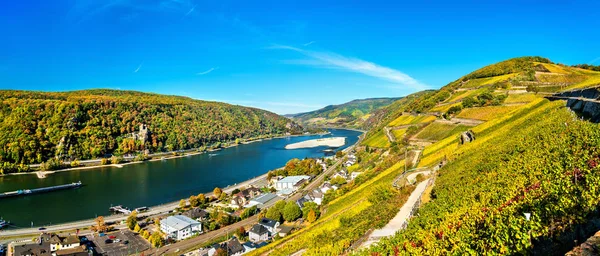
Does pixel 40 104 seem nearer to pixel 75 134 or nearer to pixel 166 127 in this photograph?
pixel 75 134

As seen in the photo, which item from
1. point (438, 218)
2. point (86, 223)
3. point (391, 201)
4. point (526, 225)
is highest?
point (526, 225)

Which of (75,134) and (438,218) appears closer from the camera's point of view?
(438,218)

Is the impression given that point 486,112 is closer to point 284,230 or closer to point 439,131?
point 439,131

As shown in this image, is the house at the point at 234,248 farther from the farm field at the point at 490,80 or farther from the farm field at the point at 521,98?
the farm field at the point at 490,80

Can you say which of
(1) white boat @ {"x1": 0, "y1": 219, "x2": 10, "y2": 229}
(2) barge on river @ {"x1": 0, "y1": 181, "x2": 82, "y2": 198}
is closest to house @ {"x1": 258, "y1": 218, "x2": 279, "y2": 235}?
(1) white boat @ {"x1": 0, "y1": 219, "x2": 10, "y2": 229}

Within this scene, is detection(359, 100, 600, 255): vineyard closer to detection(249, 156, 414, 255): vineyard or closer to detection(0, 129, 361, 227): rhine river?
detection(249, 156, 414, 255): vineyard

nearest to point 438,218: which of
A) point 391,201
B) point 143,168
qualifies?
point 391,201

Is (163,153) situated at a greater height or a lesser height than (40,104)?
lesser

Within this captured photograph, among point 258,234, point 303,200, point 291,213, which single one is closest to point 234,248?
point 258,234
